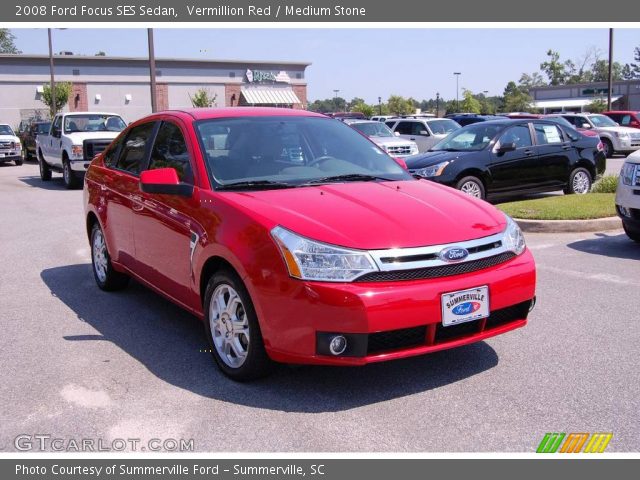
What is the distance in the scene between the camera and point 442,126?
2322cm

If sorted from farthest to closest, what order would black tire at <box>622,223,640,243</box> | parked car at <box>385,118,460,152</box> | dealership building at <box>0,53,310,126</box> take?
dealership building at <box>0,53,310,126</box>, parked car at <box>385,118,460,152</box>, black tire at <box>622,223,640,243</box>

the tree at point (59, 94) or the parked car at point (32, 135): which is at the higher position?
the tree at point (59, 94)

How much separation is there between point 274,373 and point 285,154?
1632 mm

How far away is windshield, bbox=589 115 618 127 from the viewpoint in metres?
26.0

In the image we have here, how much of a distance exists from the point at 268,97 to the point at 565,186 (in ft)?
141

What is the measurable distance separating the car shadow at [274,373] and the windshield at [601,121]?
23.2m

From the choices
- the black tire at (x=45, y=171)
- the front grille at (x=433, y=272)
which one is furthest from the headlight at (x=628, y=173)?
the black tire at (x=45, y=171)

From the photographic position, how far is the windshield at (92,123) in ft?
62.1

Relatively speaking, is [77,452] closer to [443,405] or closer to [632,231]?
[443,405]

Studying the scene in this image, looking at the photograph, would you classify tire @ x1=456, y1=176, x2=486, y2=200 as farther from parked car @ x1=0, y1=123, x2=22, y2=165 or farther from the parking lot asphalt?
parked car @ x1=0, y1=123, x2=22, y2=165

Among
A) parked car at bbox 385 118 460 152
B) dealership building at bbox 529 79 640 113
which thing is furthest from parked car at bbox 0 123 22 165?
dealership building at bbox 529 79 640 113

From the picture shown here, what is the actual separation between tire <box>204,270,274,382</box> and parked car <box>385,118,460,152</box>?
18.7 meters

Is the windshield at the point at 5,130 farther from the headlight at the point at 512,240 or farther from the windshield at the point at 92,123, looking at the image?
the headlight at the point at 512,240

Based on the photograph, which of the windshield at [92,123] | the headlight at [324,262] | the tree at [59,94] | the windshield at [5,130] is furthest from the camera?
the tree at [59,94]
